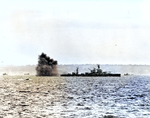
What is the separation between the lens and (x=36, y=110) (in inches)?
1890

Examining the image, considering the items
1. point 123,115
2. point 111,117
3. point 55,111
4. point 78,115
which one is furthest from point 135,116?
point 55,111

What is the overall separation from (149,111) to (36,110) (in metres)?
17.0

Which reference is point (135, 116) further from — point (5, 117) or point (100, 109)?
point (5, 117)

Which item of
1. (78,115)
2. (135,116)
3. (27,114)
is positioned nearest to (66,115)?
(78,115)

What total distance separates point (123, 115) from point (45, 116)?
10.6m

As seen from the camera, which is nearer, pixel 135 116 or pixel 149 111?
pixel 135 116

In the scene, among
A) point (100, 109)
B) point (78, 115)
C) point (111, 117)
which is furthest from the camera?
point (100, 109)

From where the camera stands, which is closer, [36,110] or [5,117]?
[5,117]

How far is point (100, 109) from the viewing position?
1955 inches

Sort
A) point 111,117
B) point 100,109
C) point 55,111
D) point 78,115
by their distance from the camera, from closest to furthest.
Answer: point 111,117 < point 78,115 < point 55,111 < point 100,109

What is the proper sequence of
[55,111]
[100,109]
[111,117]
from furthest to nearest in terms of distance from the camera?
[100,109]
[55,111]
[111,117]

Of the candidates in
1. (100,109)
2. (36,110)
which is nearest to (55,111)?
(36,110)

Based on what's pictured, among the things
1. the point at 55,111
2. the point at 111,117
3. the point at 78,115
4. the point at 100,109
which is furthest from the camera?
the point at 100,109

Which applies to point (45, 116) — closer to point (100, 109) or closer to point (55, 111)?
point (55, 111)
